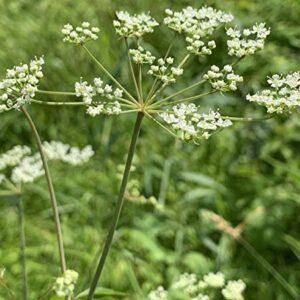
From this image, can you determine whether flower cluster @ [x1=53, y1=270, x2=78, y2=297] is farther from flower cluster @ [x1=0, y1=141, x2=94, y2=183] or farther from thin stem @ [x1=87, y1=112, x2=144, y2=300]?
flower cluster @ [x1=0, y1=141, x2=94, y2=183]

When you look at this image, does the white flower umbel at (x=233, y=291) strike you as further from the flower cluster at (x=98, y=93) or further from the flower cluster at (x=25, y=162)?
the flower cluster at (x=25, y=162)

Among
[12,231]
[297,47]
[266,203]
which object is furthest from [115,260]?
[297,47]

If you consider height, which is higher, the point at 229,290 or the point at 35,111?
the point at 35,111

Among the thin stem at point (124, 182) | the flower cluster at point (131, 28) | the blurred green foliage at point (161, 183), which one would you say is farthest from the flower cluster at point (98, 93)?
the blurred green foliage at point (161, 183)

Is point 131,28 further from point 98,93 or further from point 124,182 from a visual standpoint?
point 124,182

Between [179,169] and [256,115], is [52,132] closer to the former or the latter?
[179,169]

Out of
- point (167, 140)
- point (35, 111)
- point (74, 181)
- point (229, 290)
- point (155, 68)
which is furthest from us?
point (35, 111)

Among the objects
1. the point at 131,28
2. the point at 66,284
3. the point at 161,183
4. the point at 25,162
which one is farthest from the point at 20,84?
the point at 161,183

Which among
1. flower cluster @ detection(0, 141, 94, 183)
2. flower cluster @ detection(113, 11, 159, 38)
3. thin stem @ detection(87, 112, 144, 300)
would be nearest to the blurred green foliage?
flower cluster @ detection(0, 141, 94, 183)
